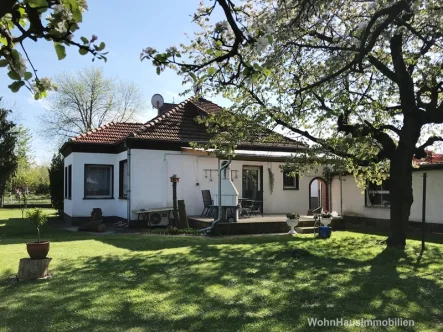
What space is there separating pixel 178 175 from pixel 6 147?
805 inches

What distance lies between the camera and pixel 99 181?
58.7 feet

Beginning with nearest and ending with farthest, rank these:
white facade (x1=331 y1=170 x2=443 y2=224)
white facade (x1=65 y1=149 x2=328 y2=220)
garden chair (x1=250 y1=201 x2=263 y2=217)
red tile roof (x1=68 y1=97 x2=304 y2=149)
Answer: white facade (x1=331 y1=170 x2=443 y2=224) < white facade (x1=65 y1=149 x2=328 y2=220) < red tile roof (x1=68 y1=97 x2=304 y2=149) < garden chair (x1=250 y1=201 x2=263 y2=217)

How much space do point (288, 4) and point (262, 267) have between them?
547 cm

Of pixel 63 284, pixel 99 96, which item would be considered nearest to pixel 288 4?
pixel 63 284

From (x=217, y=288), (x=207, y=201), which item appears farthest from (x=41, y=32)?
(x=207, y=201)

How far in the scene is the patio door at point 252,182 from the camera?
699 inches

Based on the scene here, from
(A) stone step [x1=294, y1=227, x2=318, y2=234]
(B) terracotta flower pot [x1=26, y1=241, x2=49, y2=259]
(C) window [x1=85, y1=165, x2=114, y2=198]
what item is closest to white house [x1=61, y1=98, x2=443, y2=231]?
(C) window [x1=85, y1=165, x2=114, y2=198]

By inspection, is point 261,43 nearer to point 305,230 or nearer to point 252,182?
point 305,230

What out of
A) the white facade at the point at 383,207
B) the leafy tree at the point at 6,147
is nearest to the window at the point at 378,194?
the white facade at the point at 383,207

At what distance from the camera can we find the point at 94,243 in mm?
11141

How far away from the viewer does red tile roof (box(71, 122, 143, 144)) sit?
702 inches

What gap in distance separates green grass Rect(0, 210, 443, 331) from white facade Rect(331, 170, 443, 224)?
4.50 metres

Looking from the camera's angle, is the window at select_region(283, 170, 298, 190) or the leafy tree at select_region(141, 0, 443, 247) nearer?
the leafy tree at select_region(141, 0, 443, 247)

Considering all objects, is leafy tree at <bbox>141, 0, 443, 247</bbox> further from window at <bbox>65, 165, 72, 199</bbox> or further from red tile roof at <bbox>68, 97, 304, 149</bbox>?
window at <bbox>65, 165, 72, 199</bbox>
